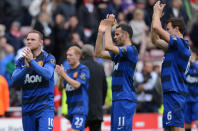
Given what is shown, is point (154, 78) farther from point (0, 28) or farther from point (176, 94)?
point (176, 94)

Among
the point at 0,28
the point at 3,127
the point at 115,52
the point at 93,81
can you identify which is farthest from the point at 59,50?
the point at 115,52

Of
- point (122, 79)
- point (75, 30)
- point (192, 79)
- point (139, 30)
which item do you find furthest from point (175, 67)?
point (139, 30)

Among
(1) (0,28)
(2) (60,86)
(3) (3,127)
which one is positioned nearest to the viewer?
(2) (60,86)

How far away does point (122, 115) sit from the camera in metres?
10.1

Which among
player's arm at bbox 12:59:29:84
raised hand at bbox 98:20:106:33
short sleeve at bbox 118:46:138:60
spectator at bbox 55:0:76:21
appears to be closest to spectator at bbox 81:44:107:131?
short sleeve at bbox 118:46:138:60

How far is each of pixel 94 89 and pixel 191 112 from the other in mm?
3089

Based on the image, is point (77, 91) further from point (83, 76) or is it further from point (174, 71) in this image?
point (174, 71)

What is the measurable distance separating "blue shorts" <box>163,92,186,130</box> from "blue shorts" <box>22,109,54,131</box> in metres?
2.09

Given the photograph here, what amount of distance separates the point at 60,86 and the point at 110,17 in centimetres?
316

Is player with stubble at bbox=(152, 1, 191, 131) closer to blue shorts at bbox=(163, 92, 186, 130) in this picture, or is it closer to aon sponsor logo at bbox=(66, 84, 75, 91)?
blue shorts at bbox=(163, 92, 186, 130)

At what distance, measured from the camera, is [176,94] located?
9.87 metres

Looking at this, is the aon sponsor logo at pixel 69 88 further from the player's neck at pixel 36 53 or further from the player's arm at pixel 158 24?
the player's arm at pixel 158 24

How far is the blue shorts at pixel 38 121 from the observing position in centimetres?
965

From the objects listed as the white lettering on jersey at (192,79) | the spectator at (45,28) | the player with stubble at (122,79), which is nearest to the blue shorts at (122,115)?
the player with stubble at (122,79)
